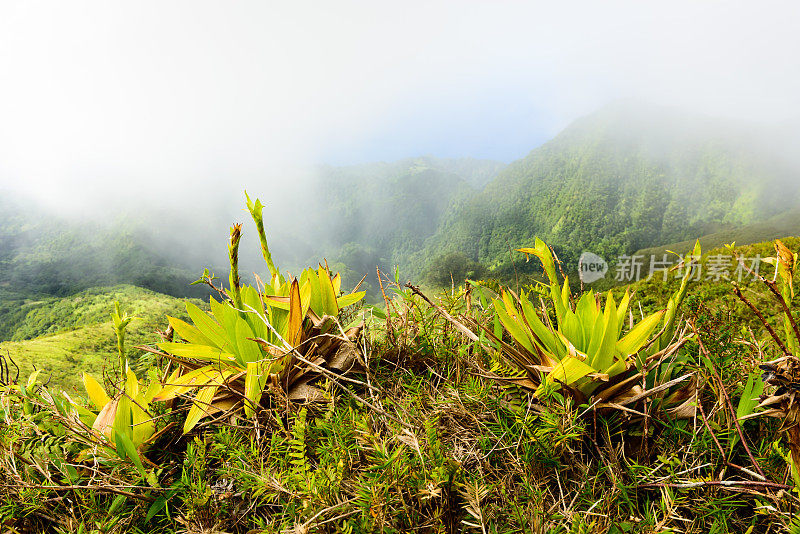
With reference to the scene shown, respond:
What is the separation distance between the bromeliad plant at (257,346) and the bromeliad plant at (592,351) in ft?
2.09

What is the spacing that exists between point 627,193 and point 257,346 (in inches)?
5140

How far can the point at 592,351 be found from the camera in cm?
132

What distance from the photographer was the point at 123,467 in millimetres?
1174

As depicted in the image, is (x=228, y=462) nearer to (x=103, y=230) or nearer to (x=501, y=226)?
(x=501, y=226)

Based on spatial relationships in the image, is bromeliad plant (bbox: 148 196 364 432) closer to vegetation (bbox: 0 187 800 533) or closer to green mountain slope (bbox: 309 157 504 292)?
vegetation (bbox: 0 187 800 533)

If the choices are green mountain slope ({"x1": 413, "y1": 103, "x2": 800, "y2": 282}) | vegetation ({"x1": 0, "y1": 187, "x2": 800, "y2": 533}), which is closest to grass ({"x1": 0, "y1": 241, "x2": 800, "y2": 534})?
vegetation ({"x1": 0, "y1": 187, "x2": 800, "y2": 533})

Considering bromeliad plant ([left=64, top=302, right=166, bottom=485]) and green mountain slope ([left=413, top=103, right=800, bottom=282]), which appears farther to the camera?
green mountain slope ([left=413, top=103, right=800, bottom=282])

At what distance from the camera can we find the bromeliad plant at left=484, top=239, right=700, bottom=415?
1.17 metres

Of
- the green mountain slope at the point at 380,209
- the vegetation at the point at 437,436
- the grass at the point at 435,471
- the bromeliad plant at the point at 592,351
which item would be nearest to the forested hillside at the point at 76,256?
the green mountain slope at the point at 380,209

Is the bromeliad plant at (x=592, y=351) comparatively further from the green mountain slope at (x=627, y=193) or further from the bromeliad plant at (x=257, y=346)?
the green mountain slope at (x=627, y=193)

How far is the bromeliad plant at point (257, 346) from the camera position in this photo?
136cm

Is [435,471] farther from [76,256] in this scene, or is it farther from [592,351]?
[76,256]

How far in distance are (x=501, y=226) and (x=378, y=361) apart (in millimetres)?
111953

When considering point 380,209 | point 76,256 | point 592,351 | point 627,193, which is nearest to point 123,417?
point 592,351
